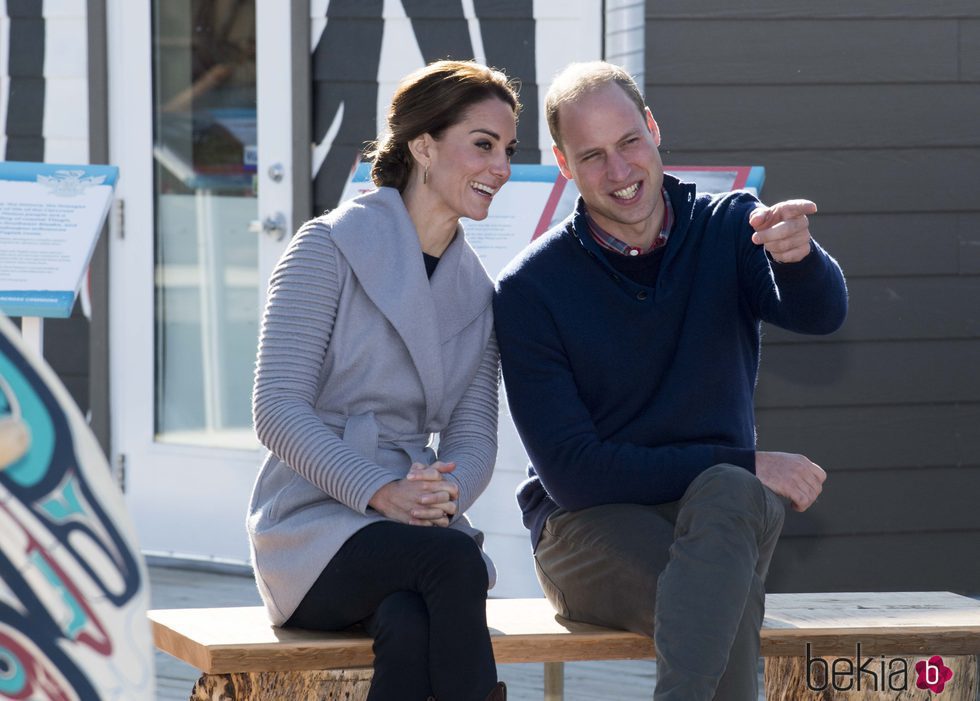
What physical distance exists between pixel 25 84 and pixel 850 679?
3.27 metres

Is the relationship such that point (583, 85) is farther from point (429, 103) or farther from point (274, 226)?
point (274, 226)

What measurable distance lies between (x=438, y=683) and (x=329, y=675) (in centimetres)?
23

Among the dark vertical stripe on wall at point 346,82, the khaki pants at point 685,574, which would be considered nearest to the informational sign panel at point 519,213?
the dark vertical stripe on wall at point 346,82

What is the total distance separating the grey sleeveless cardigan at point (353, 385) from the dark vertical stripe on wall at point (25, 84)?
2.46m

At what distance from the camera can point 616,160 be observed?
2.46 metres

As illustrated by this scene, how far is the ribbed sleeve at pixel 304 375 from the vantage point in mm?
2209

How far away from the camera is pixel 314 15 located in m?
4.21

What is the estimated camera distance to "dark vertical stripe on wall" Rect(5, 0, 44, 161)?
4.52 meters

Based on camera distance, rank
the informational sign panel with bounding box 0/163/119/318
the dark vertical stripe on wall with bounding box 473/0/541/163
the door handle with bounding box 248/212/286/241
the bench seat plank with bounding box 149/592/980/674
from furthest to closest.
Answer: the door handle with bounding box 248/212/286/241 < the dark vertical stripe on wall with bounding box 473/0/541/163 < the informational sign panel with bounding box 0/163/119/318 < the bench seat plank with bounding box 149/592/980/674

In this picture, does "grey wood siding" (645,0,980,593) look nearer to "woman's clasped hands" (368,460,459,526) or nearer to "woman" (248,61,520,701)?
"woman" (248,61,520,701)

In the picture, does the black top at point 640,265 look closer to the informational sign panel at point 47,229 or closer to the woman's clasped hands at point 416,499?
the woman's clasped hands at point 416,499

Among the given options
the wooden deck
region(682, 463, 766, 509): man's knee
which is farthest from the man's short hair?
the wooden deck

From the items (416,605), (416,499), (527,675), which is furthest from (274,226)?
(416,605)

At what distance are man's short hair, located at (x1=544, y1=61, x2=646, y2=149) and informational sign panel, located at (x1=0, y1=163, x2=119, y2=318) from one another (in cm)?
→ 158
